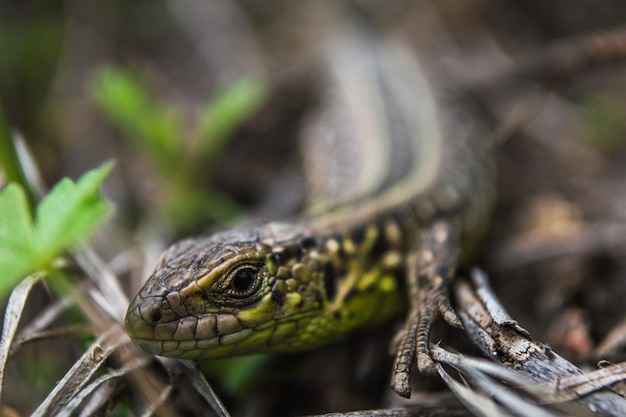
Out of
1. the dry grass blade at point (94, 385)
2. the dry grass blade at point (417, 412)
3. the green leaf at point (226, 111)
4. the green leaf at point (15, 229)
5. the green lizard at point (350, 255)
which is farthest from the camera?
the green leaf at point (226, 111)

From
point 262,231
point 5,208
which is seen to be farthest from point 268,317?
point 5,208

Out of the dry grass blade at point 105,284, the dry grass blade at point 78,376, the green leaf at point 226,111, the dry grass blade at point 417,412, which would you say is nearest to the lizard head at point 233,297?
the dry grass blade at point 78,376

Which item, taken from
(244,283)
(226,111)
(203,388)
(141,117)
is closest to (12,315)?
(203,388)

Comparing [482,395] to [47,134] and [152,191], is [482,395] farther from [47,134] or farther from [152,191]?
[47,134]

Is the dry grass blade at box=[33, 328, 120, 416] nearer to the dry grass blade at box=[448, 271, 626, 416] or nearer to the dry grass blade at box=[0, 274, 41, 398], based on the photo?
the dry grass blade at box=[0, 274, 41, 398]

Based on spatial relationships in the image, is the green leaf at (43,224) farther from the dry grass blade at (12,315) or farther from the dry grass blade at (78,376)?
the dry grass blade at (78,376)

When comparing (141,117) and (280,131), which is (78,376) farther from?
(280,131)

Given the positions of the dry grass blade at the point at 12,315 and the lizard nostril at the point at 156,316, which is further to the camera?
the lizard nostril at the point at 156,316
